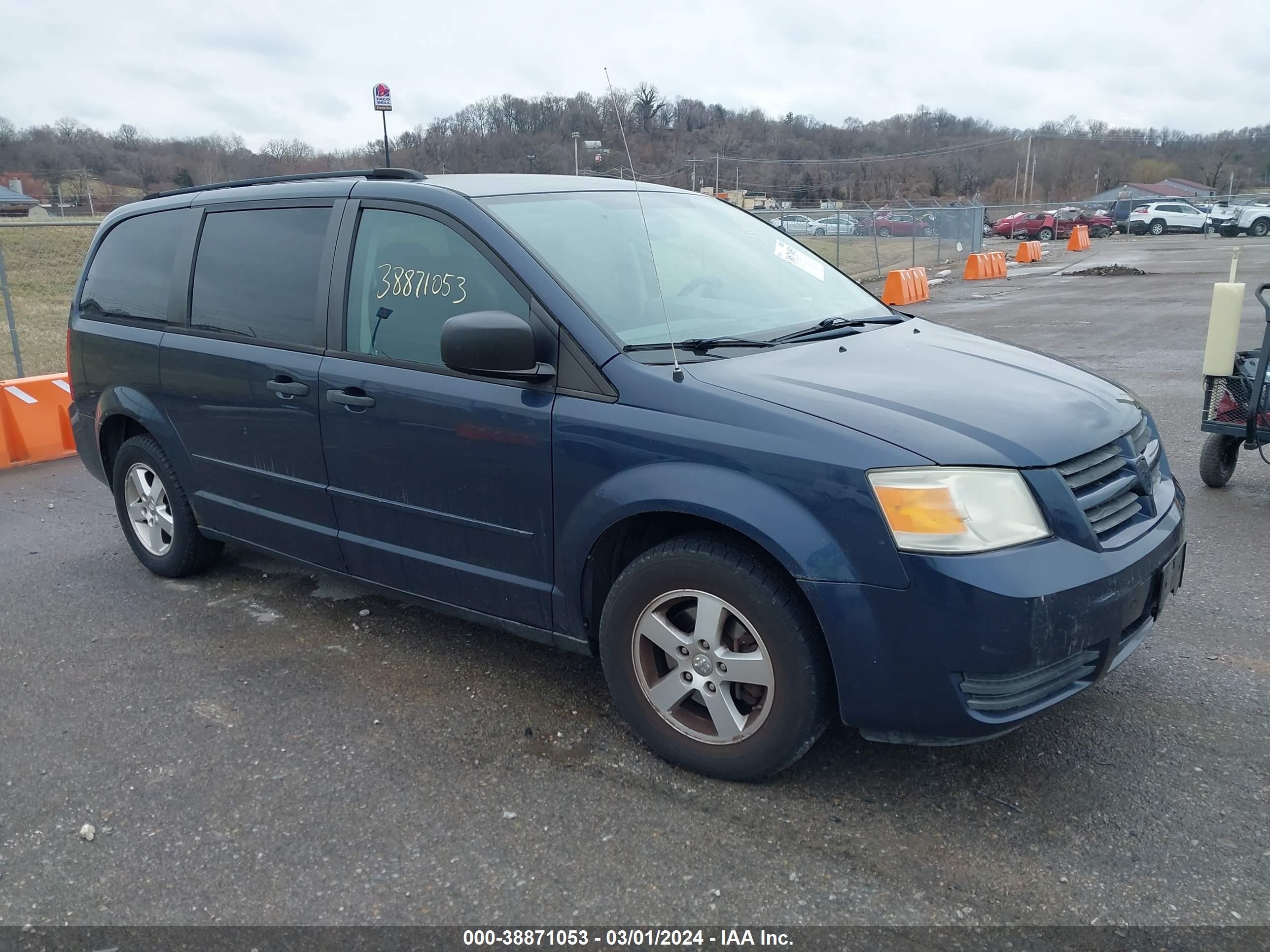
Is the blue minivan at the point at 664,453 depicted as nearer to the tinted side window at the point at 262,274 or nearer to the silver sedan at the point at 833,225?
the tinted side window at the point at 262,274

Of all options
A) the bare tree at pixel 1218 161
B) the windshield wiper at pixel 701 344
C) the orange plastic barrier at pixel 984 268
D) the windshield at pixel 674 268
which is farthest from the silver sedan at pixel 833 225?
the bare tree at pixel 1218 161

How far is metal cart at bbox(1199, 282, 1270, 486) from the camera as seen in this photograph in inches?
219

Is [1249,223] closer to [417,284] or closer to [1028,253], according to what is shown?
[1028,253]

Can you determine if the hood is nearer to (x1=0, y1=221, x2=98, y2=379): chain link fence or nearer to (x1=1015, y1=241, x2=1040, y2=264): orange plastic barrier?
(x1=0, y1=221, x2=98, y2=379): chain link fence

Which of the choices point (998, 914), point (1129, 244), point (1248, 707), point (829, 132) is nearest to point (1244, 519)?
point (1248, 707)

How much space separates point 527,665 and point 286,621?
49.8 inches

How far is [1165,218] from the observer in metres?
43.1

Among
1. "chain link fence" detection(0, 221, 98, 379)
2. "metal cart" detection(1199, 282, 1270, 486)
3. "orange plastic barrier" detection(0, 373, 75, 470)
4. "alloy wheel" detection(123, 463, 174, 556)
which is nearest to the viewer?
"alloy wheel" detection(123, 463, 174, 556)

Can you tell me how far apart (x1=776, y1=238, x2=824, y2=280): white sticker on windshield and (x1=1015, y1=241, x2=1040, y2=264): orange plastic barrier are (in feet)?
87.6

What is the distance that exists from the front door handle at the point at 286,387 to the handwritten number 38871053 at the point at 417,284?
1.59ft

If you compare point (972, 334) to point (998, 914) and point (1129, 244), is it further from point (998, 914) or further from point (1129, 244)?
point (1129, 244)

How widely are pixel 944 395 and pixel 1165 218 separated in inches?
1847

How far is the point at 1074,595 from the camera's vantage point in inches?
104

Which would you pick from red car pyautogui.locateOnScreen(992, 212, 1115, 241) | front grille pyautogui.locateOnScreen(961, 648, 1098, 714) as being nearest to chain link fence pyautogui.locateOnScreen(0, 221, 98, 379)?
front grille pyautogui.locateOnScreen(961, 648, 1098, 714)
